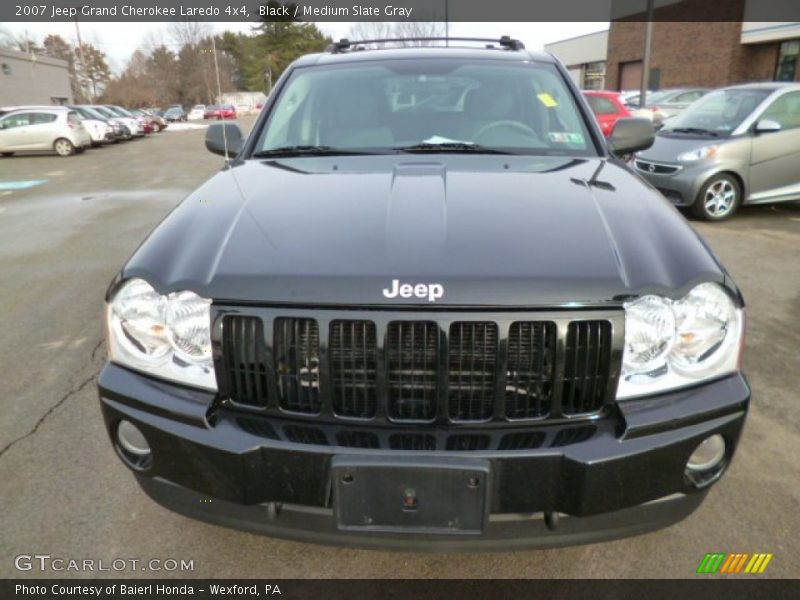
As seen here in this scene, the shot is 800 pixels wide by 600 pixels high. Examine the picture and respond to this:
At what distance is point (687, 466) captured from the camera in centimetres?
175

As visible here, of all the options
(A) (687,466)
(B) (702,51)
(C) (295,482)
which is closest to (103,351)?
(C) (295,482)

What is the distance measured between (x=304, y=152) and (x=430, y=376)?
1581mm

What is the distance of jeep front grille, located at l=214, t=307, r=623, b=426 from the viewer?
166 centimetres

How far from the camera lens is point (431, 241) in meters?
1.80

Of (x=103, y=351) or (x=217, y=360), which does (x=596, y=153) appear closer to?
(x=217, y=360)

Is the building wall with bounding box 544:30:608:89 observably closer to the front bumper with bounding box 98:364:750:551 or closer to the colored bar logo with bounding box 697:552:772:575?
the colored bar logo with bounding box 697:552:772:575

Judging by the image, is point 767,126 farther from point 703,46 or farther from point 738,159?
point 703,46

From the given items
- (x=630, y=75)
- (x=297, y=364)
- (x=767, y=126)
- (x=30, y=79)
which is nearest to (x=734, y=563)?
(x=297, y=364)

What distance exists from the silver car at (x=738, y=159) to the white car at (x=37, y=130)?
731 inches

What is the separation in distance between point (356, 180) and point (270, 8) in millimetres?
62678

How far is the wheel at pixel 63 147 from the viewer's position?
1947cm

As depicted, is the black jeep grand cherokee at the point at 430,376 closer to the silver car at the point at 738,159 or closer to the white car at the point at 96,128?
the silver car at the point at 738,159
